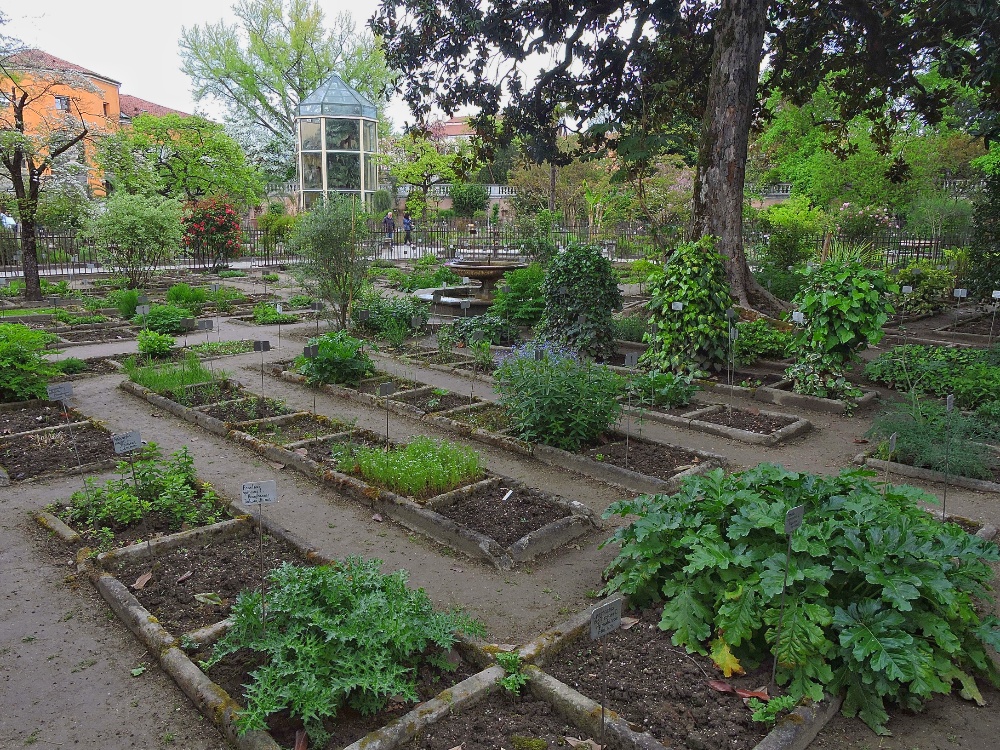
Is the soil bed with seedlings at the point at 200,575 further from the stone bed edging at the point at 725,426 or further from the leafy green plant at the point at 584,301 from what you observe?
the leafy green plant at the point at 584,301

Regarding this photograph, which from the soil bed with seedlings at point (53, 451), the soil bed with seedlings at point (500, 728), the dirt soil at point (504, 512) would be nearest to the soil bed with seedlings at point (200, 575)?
the dirt soil at point (504, 512)

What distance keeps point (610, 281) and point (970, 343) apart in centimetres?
620

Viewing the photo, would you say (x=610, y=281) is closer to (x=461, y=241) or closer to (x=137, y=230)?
(x=137, y=230)

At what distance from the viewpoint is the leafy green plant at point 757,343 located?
10.0 meters

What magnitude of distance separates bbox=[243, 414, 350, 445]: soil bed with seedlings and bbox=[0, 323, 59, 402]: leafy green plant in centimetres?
279

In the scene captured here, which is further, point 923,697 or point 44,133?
point 44,133

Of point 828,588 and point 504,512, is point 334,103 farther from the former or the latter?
point 828,588

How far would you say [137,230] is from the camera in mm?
15195

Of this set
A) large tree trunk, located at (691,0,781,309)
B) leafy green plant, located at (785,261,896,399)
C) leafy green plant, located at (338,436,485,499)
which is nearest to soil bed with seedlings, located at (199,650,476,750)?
leafy green plant, located at (338,436,485,499)

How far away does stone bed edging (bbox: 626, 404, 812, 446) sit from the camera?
291 inches

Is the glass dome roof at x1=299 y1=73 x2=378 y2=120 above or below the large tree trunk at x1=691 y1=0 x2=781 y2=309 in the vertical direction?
above

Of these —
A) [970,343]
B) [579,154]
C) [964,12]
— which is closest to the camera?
[964,12]

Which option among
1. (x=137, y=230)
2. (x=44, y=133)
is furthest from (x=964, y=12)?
(x=44, y=133)

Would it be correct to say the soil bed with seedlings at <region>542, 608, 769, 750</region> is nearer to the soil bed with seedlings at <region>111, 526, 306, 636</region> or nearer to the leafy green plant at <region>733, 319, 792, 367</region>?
the soil bed with seedlings at <region>111, 526, 306, 636</region>
